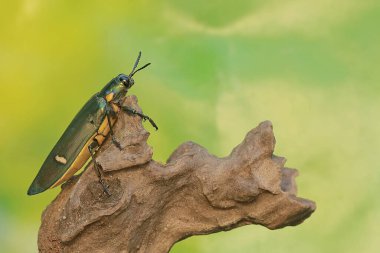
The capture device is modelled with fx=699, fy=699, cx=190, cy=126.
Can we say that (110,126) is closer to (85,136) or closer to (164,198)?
(85,136)

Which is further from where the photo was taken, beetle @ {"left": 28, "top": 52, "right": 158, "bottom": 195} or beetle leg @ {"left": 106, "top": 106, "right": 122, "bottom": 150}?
beetle @ {"left": 28, "top": 52, "right": 158, "bottom": 195}

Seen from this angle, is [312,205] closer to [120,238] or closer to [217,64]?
Answer: [120,238]

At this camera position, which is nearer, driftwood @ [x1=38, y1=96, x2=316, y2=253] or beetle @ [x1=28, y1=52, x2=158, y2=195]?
driftwood @ [x1=38, y1=96, x2=316, y2=253]

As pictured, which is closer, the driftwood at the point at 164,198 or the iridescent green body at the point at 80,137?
the driftwood at the point at 164,198

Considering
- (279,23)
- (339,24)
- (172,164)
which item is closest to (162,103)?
(279,23)

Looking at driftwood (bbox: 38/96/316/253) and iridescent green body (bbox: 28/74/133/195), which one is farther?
iridescent green body (bbox: 28/74/133/195)
